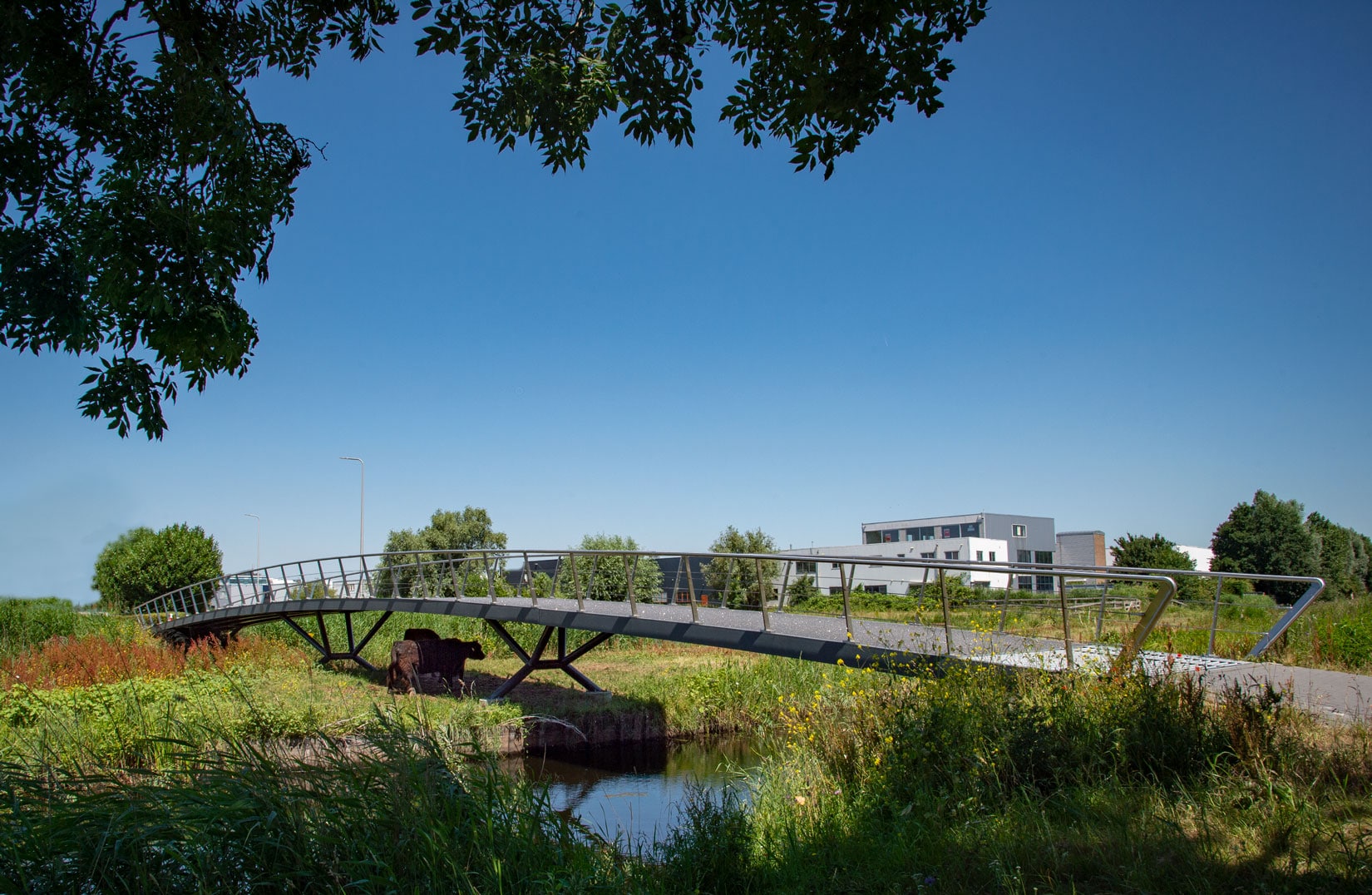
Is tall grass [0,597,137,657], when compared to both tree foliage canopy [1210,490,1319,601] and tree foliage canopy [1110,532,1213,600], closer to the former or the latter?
tree foliage canopy [1110,532,1213,600]

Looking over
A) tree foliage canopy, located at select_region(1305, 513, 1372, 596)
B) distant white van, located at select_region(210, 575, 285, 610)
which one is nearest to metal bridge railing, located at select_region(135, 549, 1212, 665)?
distant white van, located at select_region(210, 575, 285, 610)

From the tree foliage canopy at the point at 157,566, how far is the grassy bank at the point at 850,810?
34.6 m

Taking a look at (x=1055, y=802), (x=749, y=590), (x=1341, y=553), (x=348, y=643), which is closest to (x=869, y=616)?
(x=1055, y=802)

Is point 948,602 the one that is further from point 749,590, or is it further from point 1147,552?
point 1147,552

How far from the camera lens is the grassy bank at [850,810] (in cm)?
464

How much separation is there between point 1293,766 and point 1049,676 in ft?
6.69

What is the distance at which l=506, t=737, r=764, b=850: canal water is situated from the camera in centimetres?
1035

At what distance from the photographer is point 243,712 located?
446 inches

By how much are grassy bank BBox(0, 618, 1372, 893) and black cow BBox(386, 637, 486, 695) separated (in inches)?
372

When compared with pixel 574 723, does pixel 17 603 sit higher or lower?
higher

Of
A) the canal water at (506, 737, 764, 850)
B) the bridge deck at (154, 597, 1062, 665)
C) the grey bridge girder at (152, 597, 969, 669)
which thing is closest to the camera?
the bridge deck at (154, 597, 1062, 665)

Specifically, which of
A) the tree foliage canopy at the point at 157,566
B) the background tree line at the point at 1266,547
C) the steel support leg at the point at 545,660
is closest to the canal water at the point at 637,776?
the steel support leg at the point at 545,660

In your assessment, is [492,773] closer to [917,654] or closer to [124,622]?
[917,654]

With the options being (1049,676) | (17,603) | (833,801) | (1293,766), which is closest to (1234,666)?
(1049,676)
